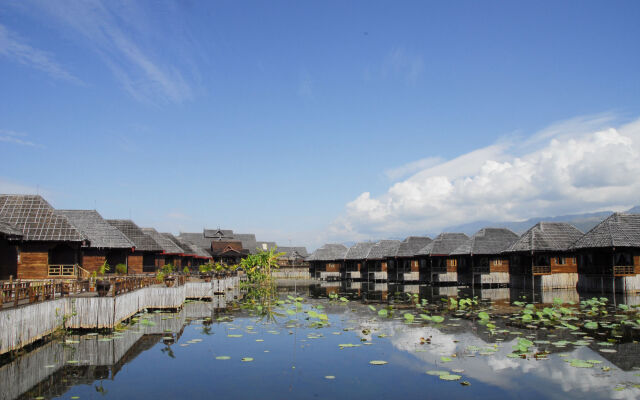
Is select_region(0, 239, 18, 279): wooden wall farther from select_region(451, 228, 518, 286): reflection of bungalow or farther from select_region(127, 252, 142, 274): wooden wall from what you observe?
select_region(451, 228, 518, 286): reflection of bungalow

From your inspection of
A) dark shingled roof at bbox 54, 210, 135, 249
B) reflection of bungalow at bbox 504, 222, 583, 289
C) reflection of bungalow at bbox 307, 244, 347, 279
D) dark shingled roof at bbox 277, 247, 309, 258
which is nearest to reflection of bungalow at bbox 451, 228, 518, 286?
reflection of bungalow at bbox 504, 222, 583, 289

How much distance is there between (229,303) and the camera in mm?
33125

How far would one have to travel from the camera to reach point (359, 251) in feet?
221

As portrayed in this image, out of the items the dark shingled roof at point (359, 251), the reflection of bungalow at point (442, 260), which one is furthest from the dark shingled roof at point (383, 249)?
the reflection of bungalow at point (442, 260)

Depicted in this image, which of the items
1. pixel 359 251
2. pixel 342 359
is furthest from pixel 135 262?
pixel 359 251

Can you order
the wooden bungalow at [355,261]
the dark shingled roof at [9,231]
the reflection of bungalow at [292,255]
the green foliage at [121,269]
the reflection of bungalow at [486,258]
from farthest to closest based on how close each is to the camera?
the reflection of bungalow at [292,255]
the wooden bungalow at [355,261]
the reflection of bungalow at [486,258]
the green foliage at [121,269]
the dark shingled roof at [9,231]

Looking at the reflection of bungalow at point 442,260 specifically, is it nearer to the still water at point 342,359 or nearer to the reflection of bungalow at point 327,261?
the reflection of bungalow at point 327,261

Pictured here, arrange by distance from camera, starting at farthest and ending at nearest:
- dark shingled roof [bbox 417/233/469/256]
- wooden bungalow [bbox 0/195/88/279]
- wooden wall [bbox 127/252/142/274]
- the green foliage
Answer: dark shingled roof [bbox 417/233/469/256] < wooden wall [bbox 127/252/142/274] < the green foliage < wooden bungalow [bbox 0/195/88/279]

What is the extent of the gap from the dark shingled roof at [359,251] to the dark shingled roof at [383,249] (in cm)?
120

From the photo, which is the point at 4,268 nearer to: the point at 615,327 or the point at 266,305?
the point at 266,305

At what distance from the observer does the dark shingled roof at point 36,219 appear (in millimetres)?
26562

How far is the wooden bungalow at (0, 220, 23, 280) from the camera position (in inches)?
951

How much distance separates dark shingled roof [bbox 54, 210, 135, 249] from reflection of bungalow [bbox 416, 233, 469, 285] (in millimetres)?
32396

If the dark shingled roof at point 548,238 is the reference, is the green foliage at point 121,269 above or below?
below
